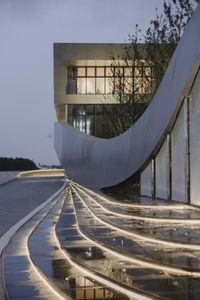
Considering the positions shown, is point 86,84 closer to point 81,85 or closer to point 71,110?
point 81,85

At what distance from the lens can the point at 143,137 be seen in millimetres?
17312

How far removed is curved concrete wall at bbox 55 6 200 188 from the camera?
12.2m

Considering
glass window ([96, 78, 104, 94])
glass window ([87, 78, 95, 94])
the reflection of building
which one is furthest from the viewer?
glass window ([96, 78, 104, 94])

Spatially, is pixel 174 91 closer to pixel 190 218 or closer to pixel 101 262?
pixel 190 218

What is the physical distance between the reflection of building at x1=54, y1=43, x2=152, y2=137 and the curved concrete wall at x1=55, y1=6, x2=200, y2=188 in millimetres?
12298

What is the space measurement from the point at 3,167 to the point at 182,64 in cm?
6055

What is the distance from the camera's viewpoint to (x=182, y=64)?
12523 mm

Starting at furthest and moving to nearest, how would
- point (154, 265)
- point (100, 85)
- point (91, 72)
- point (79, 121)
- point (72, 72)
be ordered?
point (100, 85) → point (91, 72) → point (79, 121) → point (72, 72) → point (154, 265)

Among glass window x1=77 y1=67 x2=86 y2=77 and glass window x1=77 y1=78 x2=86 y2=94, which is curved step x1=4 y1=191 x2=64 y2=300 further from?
glass window x1=77 y1=67 x2=86 y2=77

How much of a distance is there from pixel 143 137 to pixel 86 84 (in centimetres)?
3309

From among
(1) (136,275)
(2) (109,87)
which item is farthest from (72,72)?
(1) (136,275)

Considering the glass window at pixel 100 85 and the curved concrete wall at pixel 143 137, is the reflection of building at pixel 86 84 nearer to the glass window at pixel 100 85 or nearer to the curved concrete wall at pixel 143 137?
the glass window at pixel 100 85

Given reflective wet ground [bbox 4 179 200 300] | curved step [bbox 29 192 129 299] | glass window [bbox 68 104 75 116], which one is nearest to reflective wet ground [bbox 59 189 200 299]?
reflective wet ground [bbox 4 179 200 300]

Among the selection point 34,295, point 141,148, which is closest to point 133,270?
point 34,295
